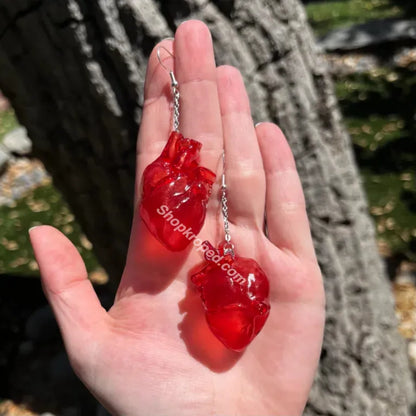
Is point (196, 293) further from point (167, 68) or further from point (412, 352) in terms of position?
point (412, 352)

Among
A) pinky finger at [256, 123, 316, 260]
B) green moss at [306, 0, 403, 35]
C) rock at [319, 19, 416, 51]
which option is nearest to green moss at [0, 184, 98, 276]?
pinky finger at [256, 123, 316, 260]

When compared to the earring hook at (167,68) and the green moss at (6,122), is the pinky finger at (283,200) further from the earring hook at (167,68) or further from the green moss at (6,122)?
the green moss at (6,122)

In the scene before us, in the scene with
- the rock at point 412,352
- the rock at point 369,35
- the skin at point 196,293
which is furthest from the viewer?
the rock at point 369,35

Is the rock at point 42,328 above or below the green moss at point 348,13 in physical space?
above

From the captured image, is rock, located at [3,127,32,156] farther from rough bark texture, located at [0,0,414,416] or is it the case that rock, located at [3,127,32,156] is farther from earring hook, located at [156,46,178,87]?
earring hook, located at [156,46,178,87]

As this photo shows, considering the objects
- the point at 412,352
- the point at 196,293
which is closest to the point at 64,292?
the point at 196,293

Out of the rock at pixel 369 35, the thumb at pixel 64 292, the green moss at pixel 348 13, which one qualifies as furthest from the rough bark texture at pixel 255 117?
the green moss at pixel 348 13

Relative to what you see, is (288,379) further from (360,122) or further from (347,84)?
(347,84)
